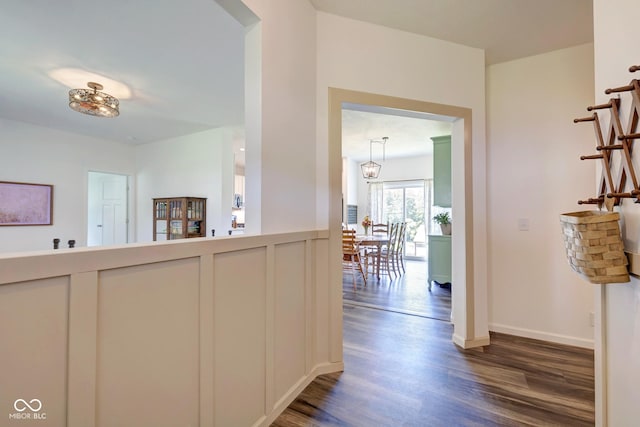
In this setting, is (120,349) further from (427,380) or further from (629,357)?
(427,380)

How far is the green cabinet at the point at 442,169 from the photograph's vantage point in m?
4.16

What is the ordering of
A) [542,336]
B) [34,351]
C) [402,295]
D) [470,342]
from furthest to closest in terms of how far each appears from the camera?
1. [402,295]
2. [542,336]
3. [470,342]
4. [34,351]

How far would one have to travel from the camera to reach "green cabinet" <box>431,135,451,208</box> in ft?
13.6

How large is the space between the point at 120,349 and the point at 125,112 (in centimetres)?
415

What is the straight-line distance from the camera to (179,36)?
7.36 ft

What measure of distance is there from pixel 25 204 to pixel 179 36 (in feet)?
13.8

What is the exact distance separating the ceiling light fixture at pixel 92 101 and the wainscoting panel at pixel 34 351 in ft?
9.72

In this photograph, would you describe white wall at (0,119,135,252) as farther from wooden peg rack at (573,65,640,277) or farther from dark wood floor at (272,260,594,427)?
wooden peg rack at (573,65,640,277)

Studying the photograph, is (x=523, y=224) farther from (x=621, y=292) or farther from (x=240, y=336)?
(x=240, y=336)

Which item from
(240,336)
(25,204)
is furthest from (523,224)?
(25,204)

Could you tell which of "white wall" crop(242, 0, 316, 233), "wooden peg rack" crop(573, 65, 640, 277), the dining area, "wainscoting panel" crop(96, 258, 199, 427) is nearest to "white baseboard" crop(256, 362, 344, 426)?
"wainscoting panel" crop(96, 258, 199, 427)

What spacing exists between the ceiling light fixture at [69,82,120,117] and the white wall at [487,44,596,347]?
13.2ft

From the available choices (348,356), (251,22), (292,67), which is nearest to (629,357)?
(348,356)

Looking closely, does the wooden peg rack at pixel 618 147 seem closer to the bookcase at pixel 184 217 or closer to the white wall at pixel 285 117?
the white wall at pixel 285 117
